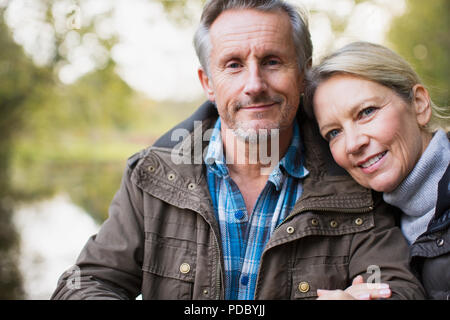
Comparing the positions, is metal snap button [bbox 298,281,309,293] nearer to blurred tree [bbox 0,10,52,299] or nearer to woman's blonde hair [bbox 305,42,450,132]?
woman's blonde hair [bbox 305,42,450,132]

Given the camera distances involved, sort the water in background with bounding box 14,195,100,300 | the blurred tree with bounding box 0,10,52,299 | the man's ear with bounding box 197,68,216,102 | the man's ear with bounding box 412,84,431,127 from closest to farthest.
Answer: the man's ear with bounding box 412,84,431,127
the man's ear with bounding box 197,68,216,102
the water in background with bounding box 14,195,100,300
the blurred tree with bounding box 0,10,52,299

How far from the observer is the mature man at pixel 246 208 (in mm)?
1908

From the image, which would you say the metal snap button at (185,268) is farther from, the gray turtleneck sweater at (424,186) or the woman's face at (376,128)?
the gray turtleneck sweater at (424,186)

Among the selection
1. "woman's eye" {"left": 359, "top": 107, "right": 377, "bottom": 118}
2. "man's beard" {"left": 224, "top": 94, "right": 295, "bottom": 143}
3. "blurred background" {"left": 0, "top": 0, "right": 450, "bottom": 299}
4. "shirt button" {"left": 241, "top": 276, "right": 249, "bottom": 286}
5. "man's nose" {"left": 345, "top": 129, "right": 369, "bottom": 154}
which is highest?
"blurred background" {"left": 0, "top": 0, "right": 450, "bottom": 299}

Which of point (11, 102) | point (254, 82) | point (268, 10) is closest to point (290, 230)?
point (254, 82)

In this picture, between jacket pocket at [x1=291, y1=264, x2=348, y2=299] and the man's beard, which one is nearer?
jacket pocket at [x1=291, y1=264, x2=348, y2=299]

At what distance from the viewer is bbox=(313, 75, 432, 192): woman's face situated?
1879 millimetres

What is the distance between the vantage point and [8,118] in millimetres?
9438

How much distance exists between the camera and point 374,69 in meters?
1.91

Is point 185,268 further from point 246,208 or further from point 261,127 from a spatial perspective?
point 261,127

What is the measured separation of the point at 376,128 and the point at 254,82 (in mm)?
599

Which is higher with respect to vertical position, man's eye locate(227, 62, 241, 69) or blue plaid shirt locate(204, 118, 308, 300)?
man's eye locate(227, 62, 241, 69)

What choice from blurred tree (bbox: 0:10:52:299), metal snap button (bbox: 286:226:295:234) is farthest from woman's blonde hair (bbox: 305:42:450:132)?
blurred tree (bbox: 0:10:52:299)

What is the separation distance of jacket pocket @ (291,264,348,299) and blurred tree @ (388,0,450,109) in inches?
257
